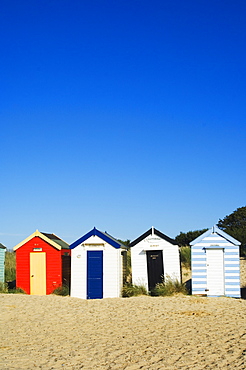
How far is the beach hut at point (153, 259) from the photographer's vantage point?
20.8 metres

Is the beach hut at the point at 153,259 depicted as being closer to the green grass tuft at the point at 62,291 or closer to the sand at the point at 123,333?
the sand at the point at 123,333

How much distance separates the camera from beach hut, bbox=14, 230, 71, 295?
21.7 m

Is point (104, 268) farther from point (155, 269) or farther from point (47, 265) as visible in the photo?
point (47, 265)

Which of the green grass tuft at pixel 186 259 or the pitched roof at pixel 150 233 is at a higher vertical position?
the pitched roof at pixel 150 233

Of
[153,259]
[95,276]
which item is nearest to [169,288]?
[153,259]

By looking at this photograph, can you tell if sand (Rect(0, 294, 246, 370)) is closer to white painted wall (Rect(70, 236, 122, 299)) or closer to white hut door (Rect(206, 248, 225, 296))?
white hut door (Rect(206, 248, 225, 296))

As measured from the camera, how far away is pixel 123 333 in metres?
12.8

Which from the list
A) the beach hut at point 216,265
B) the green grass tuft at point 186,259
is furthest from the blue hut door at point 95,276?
the green grass tuft at point 186,259

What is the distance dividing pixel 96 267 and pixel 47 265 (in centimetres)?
252

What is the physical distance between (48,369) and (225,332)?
18.0 feet

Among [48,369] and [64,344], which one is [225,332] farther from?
[48,369]

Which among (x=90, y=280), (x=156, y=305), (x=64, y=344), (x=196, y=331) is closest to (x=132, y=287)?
(x=90, y=280)

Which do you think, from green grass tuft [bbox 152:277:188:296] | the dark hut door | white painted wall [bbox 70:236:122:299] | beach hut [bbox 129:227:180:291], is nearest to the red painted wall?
white painted wall [bbox 70:236:122:299]

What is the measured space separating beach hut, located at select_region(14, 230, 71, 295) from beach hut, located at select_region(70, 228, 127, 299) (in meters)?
1.08
